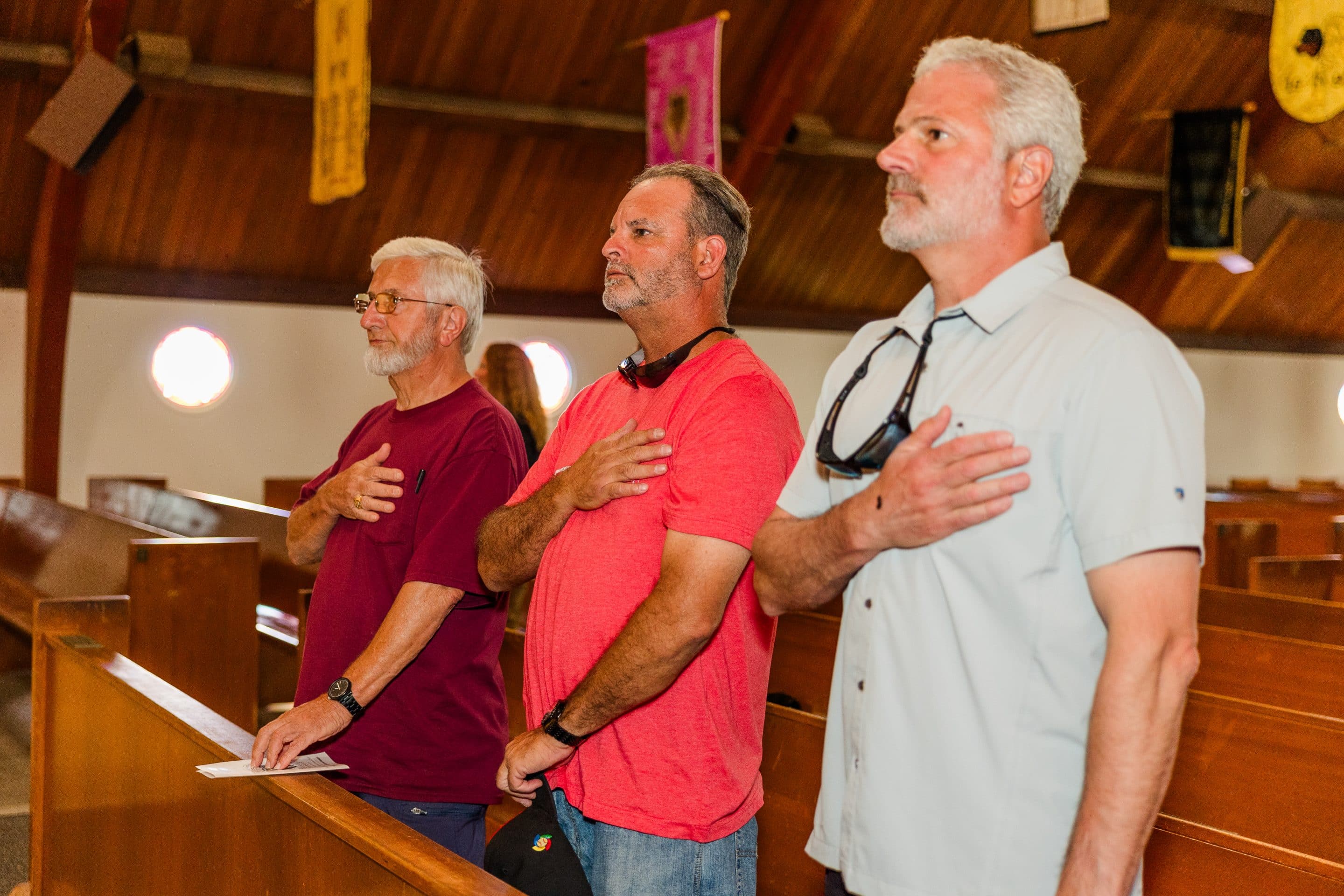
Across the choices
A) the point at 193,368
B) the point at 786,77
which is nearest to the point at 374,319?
the point at 786,77

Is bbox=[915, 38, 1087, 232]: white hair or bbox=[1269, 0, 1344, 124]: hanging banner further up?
bbox=[1269, 0, 1344, 124]: hanging banner

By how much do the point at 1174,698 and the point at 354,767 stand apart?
5.24 feet

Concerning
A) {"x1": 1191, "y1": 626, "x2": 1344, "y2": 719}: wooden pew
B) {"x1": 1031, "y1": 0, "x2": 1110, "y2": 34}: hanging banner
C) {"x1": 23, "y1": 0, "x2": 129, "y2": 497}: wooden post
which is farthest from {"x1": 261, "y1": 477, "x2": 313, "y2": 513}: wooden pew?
Result: {"x1": 1191, "y1": 626, "x2": 1344, "y2": 719}: wooden pew

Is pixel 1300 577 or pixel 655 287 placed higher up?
pixel 655 287

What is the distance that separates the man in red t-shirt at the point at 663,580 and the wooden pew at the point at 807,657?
6.94ft

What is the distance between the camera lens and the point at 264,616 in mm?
5684

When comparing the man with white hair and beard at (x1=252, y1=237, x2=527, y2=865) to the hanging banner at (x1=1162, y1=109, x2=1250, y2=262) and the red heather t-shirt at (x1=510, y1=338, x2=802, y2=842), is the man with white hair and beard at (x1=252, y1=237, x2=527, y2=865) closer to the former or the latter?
the red heather t-shirt at (x1=510, y1=338, x2=802, y2=842)

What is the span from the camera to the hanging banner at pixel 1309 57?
585cm

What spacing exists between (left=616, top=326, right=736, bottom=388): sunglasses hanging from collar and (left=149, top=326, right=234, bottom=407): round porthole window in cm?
982

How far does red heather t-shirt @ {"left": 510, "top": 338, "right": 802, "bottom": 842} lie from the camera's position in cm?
187

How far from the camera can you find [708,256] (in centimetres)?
211

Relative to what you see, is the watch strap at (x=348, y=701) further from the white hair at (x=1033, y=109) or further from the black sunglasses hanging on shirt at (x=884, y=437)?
the white hair at (x=1033, y=109)

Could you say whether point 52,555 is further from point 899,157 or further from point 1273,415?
point 1273,415

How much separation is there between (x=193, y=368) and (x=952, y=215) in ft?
35.5
